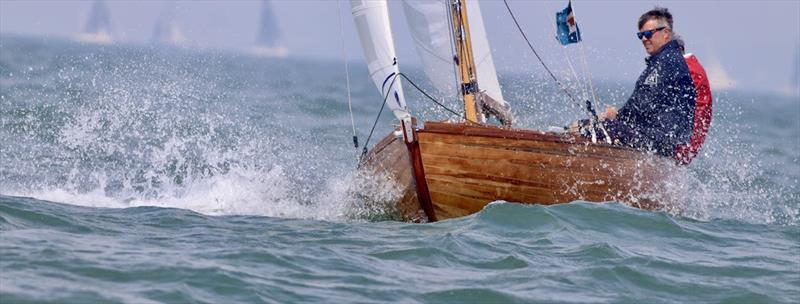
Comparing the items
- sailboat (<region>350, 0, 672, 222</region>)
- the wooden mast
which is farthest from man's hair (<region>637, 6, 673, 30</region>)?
the wooden mast

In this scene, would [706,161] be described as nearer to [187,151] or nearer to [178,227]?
[187,151]

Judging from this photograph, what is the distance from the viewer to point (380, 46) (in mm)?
10328

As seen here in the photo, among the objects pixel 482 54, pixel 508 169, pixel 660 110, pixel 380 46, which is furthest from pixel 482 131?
pixel 482 54

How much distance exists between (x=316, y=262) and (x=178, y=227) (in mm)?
1507

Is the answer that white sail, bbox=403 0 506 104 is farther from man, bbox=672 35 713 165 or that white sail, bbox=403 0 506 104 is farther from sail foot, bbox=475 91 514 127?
man, bbox=672 35 713 165

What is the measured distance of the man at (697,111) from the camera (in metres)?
10.1

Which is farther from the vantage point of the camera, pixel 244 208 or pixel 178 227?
pixel 244 208

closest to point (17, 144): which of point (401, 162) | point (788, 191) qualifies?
point (401, 162)

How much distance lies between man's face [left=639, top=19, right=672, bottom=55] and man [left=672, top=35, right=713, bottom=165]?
97mm

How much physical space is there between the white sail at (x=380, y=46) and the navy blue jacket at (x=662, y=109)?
5.55 ft

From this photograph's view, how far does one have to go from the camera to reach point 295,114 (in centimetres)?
2333

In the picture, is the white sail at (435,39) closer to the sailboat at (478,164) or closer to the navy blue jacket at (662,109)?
the sailboat at (478,164)

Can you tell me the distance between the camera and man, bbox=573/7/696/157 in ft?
32.7

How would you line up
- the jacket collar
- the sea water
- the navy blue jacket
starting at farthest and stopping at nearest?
1. the jacket collar
2. the navy blue jacket
3. the sea water
